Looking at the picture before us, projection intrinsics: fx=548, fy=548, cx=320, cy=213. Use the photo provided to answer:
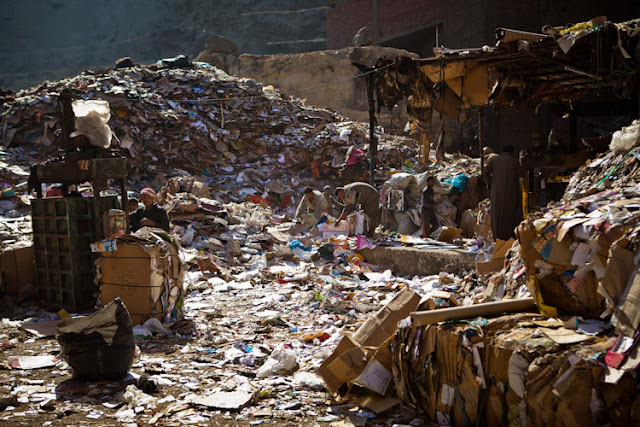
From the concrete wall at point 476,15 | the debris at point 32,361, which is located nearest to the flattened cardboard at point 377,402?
the debris at point 32,361

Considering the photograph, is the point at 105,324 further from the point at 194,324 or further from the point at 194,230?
the point at 194,230

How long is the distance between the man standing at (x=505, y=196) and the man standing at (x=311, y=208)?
172 inches

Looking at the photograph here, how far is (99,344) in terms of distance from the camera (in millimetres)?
4156

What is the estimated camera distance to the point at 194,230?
1053 centimetres

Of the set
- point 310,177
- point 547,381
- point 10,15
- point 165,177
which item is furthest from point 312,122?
point 10,15

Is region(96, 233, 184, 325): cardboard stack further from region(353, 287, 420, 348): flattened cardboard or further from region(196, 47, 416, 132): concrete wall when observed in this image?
region(196, 47, 416, 132): concrete wall

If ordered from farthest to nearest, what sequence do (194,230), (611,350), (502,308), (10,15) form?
1. (10,15)
2. (194,230)
3. (502,308)
4. (611,350)

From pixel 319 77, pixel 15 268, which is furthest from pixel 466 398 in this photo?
pixel 319 77

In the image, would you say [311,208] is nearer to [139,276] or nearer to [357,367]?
[139,276]

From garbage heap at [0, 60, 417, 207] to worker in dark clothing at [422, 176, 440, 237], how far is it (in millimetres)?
4909

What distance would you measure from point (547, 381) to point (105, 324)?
3.17 metres

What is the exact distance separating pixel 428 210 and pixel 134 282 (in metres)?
7.37

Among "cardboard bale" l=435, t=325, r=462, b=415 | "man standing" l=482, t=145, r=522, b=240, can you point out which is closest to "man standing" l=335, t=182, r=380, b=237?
"man standing" l=482, t=145, r=522, b=240

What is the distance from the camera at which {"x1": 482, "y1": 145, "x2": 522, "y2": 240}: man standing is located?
8.30 metres
